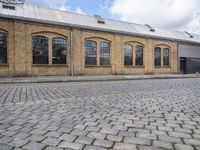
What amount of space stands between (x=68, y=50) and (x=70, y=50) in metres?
0.21

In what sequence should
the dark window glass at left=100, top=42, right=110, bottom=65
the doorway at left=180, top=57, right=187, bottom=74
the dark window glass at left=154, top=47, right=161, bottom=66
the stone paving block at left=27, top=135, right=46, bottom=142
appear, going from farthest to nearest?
the doorway at left=180, top=57, right=187, bottom=74, the dark window glass at left=154, top=47, right=161, bottom=66, the dark window glass at left=100, top=42, right=110, bottom=65, the stone paving block at left=27, top=135, right=46, bottom=142

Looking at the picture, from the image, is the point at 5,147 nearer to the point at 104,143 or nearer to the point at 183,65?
the point at 104,143

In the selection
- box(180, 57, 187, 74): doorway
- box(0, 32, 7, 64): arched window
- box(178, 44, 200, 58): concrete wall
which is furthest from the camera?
box(180, 57, 187, 74): doorway

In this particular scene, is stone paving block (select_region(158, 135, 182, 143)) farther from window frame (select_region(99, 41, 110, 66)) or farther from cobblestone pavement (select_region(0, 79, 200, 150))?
window frame (select_region(99, 41, 110, 66))

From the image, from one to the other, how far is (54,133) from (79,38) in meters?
20.9

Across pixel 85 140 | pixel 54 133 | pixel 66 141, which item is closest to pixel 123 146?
pixel 85 140

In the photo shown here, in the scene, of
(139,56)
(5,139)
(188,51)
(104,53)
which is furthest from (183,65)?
(5,139)

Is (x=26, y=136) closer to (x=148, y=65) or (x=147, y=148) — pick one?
(x=147, y=148)

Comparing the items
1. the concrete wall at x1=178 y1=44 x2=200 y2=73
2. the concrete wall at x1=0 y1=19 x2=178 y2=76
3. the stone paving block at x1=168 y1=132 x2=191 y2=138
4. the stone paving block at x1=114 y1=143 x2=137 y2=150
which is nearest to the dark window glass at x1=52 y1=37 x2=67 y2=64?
the concrete wall at x1=0 y1=19 x2=178 y2=76

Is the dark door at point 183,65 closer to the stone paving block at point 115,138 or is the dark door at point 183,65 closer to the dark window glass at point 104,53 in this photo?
the dark window glass at point 104,53

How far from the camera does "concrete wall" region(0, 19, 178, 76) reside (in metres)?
20.5

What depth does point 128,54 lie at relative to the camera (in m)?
28.2

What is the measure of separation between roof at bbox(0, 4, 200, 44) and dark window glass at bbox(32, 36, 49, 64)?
1.81 m

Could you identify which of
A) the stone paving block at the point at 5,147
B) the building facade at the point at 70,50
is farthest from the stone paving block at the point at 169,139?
the building facade at the point at 70,50
